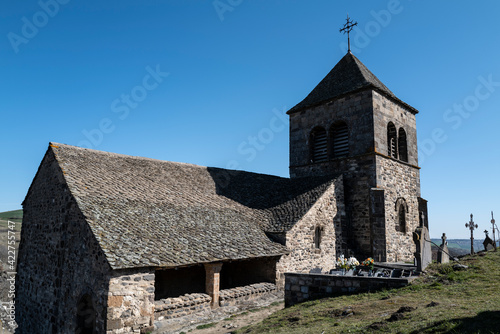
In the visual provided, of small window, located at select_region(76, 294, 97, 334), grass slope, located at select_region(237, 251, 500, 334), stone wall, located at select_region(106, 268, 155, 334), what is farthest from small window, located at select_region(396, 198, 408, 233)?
small window, located at select_region(76, 294, 97, 334)

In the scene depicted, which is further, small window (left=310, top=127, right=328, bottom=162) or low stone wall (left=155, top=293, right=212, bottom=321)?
small window (left=310, top=127, right=328, bottom=162)

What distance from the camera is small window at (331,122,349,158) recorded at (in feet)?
60.0

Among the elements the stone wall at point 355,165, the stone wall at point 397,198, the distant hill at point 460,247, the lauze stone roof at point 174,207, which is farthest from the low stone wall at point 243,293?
the distant hill at point 460,247

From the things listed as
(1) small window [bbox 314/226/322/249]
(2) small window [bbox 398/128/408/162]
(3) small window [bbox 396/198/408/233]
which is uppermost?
(2) small window [bbox 398/128/408/162]

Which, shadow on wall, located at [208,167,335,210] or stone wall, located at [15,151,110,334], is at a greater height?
shadow on wall, located at [208,167,335,210]

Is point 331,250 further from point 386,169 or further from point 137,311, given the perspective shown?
point 137,311

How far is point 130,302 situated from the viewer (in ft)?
29.6

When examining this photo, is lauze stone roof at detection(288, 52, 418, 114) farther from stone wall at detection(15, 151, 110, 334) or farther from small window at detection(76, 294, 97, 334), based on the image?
small window at detection(76, 294, 97, 334)

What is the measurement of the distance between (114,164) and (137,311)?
7.82 metres

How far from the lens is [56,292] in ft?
35.9

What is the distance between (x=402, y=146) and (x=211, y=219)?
12.5m

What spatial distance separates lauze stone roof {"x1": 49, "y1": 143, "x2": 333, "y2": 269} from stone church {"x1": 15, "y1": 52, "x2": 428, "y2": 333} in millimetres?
59

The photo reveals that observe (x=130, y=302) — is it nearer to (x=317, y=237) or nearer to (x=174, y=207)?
(x=174, y=207)

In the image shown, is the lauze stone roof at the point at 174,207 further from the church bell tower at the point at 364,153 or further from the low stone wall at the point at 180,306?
the church bell tower at the point at 364,153
